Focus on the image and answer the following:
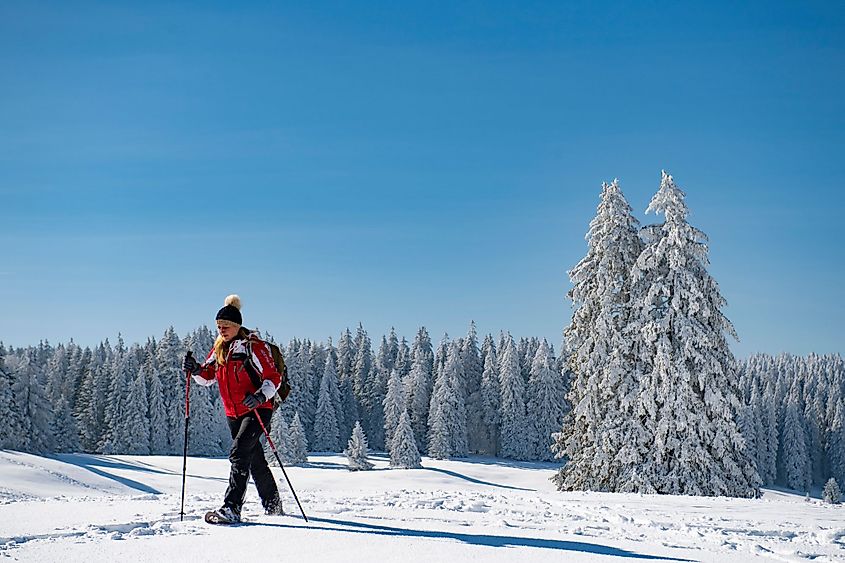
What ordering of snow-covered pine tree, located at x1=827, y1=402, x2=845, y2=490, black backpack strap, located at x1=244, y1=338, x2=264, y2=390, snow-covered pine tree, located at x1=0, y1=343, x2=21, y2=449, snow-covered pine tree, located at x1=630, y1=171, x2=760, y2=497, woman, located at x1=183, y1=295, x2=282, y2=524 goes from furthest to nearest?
snow-covered pine tree, located at x1=827, y1=402, x2=845, y2=490
snow-covered pine tree, located at x1=0, y1=343, x2=21, y2=449
snow-covered pine tree, located at x1=630, y1=171, x2=760, y2=497
black backpack strap, located at x1=244, y1=338, x2=264, y2=390
woman, located at x1=183, y1=295, x2=282, y2=524

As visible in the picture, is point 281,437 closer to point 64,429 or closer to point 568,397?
point 64,429

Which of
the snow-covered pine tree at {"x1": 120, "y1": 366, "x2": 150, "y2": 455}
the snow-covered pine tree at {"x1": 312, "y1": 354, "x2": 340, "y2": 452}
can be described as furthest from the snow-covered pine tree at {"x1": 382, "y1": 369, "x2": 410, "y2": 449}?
the snow-covered pine tree at {"x1": 120, "y1": 366, "x2": 150, "y2": 455}

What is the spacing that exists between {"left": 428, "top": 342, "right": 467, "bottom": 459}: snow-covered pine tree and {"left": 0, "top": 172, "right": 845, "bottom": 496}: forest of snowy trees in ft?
0.64

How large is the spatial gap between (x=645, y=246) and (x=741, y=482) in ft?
24.8

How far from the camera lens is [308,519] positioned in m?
7.47

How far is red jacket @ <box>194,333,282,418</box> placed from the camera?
7.30 meters

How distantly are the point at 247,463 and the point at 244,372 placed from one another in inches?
36.1

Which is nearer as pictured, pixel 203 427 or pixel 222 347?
pixel 222 347

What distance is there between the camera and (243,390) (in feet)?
24.1

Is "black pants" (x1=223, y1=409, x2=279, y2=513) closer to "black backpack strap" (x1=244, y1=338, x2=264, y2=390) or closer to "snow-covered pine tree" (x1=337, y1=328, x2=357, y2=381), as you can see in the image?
"black backpack strap" (x1=244, y1=338, x2=264, y2=390)

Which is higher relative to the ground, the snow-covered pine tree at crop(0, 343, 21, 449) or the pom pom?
the pom pom

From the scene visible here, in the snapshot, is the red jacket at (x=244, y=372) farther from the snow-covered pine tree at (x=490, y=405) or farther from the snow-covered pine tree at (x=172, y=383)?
the snow-covered pine tree at (x=490, y=405)

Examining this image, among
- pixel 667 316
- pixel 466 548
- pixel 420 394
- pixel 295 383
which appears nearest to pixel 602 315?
pixel 667 316

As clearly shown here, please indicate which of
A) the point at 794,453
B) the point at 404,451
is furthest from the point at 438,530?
the point at 794,453
